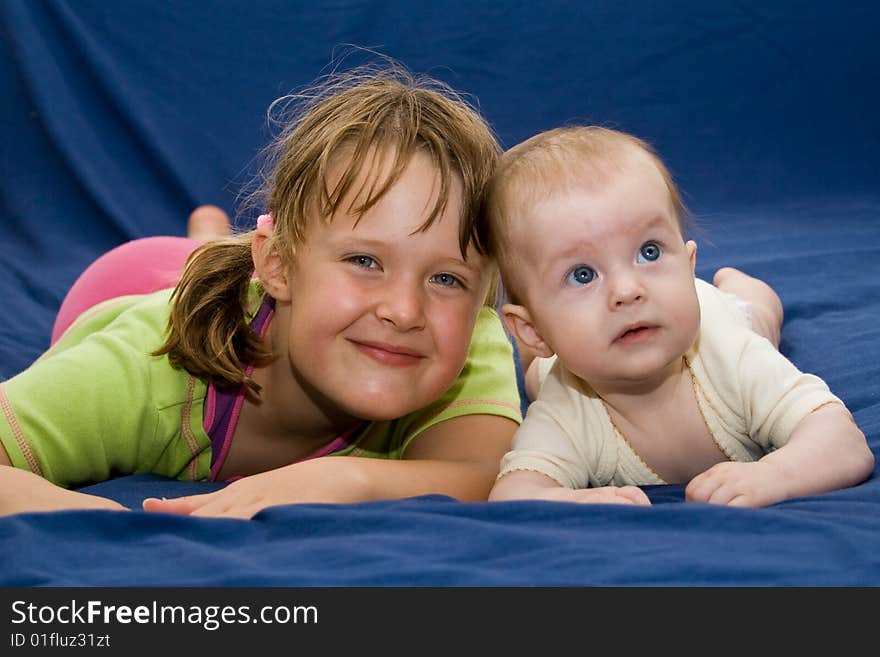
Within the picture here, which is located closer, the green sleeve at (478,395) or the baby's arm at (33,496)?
the baby's arm at (33,496)

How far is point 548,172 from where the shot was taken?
4.19 feet

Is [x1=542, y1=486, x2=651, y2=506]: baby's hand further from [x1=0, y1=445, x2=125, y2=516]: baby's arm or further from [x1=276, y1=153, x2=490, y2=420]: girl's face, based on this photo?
[x1=0, y1=445, x2=125, y2=516]: baby's arm

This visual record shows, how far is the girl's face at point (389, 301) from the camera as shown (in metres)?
1.32

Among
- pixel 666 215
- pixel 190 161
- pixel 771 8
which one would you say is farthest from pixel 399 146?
pixel 771 8

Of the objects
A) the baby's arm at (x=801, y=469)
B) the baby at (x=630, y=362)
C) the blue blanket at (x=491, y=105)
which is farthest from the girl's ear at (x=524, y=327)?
the blue blanket at (x=491, y=105)

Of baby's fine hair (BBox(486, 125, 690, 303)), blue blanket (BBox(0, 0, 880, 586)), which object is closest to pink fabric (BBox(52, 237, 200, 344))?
blue blanket (BBox(0, 0, 880, 586))

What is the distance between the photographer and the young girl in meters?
1.32

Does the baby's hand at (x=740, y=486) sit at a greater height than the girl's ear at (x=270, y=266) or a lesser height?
lesser

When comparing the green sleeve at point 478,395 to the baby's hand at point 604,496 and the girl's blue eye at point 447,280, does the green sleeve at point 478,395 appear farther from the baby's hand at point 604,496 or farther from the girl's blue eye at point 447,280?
the baby's hand at point 604,496

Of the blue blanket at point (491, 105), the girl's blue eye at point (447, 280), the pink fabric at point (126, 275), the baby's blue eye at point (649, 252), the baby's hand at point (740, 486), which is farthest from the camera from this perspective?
the blue blanket at point (491, 105)

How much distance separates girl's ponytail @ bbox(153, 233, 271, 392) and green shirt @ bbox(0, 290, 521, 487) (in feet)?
0.12

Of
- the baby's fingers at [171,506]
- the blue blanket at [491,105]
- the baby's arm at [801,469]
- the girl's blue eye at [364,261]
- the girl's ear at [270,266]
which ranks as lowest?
the baby's fingers at [171,506]

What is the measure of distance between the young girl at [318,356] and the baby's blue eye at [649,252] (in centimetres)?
21

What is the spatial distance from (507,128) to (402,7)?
0.45 meters
